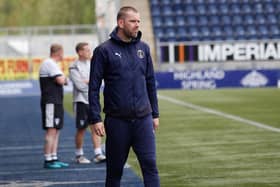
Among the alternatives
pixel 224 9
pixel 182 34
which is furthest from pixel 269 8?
pixel 182 34

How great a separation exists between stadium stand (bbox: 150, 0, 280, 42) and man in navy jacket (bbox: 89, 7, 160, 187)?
37.7 meters

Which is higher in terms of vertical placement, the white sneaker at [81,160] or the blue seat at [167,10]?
the blue seat at [167,10]

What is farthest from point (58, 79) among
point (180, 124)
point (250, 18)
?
point (250, 18)

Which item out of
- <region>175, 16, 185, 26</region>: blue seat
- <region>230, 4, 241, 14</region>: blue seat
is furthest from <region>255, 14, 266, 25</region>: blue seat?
<region>175, 16, 185, 26</region>: blue seat

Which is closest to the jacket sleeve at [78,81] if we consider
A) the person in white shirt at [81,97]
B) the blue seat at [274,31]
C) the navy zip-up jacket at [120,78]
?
→ the person in white shirt at [81,97]

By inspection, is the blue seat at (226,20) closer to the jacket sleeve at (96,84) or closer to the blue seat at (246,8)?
the blue seat at (246,8)

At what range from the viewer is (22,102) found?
1293 inches

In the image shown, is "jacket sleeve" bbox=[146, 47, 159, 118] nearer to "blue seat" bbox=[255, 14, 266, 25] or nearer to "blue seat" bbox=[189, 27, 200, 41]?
"blue seat" bbox=[189, 27, 200, 41]

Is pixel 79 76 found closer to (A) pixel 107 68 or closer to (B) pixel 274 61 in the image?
(A) pixel 107 68

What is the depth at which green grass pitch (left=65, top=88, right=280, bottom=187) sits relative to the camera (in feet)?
36.9

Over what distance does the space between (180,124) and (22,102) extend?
44.6ft

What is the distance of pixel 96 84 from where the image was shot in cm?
851

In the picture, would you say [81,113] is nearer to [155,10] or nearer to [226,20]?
[155,10]

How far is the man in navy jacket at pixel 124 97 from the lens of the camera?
8.41 metres
